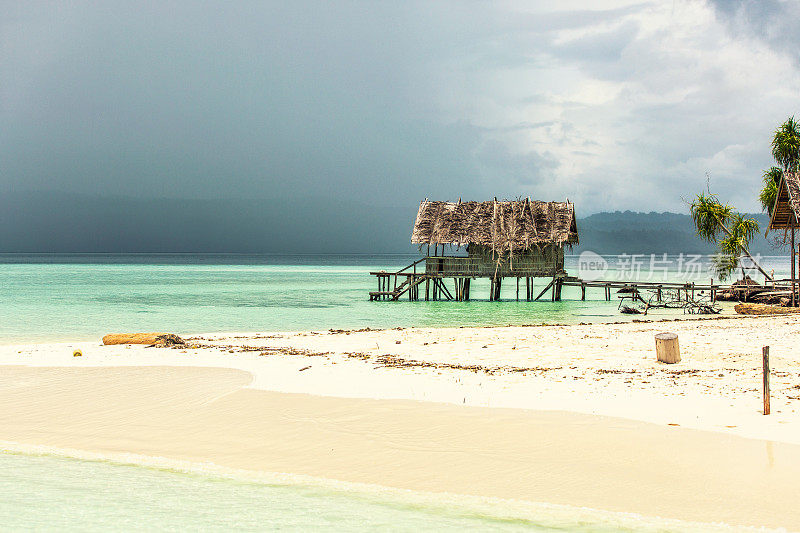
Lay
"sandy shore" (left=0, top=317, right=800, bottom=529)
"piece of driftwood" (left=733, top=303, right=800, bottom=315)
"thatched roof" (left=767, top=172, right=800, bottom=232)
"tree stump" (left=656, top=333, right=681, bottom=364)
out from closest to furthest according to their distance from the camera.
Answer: "sandy shore" (left=0, top=317, right=800, bottom=529)
"tree stump" (left=656, top=333, right=681, bottom=364)
"thatched roof" (left=767, top=172, right=800, bottom=232)
"piece of driftwood" (left=733, top=303, right=800, bottom=315)

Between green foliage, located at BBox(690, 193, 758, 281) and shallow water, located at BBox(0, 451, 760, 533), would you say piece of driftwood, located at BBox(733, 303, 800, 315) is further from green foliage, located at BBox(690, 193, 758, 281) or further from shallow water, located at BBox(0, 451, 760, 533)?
shallow water, located at BBox(0, 451, 760, 533)

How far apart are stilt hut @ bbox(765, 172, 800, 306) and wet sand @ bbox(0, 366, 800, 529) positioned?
1940cm

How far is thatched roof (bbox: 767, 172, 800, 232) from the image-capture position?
912 inches

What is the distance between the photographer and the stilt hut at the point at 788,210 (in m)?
23.3

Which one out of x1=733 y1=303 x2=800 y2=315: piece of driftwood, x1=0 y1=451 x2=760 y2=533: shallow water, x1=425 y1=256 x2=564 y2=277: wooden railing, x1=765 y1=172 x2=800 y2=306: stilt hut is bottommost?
x1=0 y1=451 x2=760 y2=533: shallow water

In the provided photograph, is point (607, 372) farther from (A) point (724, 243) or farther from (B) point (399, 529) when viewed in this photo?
(A) point (724, 243)

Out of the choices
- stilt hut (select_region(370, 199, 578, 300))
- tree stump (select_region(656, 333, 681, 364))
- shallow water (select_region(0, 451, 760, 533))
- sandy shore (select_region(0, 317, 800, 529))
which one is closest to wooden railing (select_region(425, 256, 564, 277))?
stilt hut (select_region(370, 199, 578, 300))

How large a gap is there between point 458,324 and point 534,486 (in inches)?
704

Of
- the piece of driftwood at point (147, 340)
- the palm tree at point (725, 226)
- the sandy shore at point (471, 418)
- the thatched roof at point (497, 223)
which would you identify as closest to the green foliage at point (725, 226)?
the palm tree at point (725, 226)

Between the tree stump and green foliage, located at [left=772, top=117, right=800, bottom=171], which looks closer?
the tree stump

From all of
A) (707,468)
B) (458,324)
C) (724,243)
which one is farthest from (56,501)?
(724,243)

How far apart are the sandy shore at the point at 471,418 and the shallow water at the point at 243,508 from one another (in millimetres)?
302

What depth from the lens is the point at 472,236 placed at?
35375 millimetres

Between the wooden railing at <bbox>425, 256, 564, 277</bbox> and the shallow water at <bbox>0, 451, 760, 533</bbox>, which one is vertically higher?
the wooden railing at <bbox>425, 256, 564, 277</bbox>
